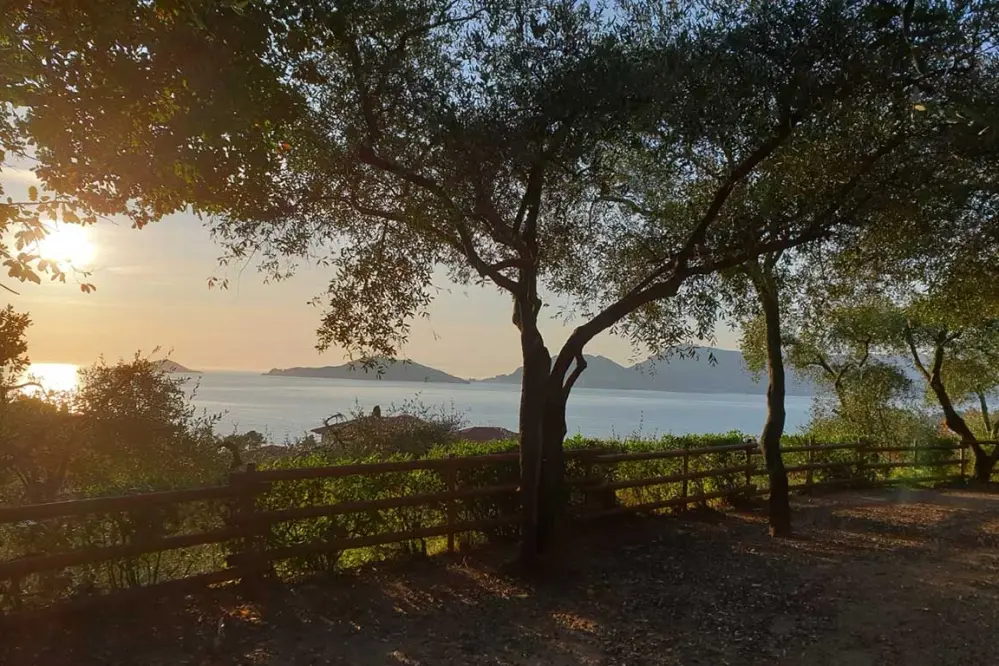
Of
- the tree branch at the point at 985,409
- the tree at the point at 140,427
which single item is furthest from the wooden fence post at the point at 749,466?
the tree branch at the point at 985,409

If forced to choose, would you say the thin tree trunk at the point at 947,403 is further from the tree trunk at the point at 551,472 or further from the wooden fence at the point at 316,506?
the tree trunk at the point at 551,472

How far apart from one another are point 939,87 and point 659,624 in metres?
7.09

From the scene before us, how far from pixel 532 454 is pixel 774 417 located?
4931mm

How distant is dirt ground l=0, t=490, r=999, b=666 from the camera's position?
5422 millimetres

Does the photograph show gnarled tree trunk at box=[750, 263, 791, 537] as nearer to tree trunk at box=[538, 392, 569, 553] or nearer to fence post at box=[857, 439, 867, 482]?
tree trunk at box=[538, 392, 569, 553]

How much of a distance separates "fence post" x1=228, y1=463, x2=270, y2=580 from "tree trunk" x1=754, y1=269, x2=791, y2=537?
7.57m

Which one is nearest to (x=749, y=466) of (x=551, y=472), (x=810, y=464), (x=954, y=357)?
(x=810, y=464)

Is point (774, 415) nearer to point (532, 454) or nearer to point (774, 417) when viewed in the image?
point (774, 417)

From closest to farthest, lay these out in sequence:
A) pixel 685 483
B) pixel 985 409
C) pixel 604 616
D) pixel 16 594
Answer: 1. pixel 16 594
2. pixel 604 616
3. pixel 685 483
4. pixel 985 409

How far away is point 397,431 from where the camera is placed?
18969mm

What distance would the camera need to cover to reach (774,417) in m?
10.7

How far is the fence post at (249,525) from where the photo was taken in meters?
6.63

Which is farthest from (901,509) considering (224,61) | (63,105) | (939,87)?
(63,105)

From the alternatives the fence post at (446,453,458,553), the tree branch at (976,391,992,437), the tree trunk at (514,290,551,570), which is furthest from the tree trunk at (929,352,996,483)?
the fence post at (446,453,458,553)
